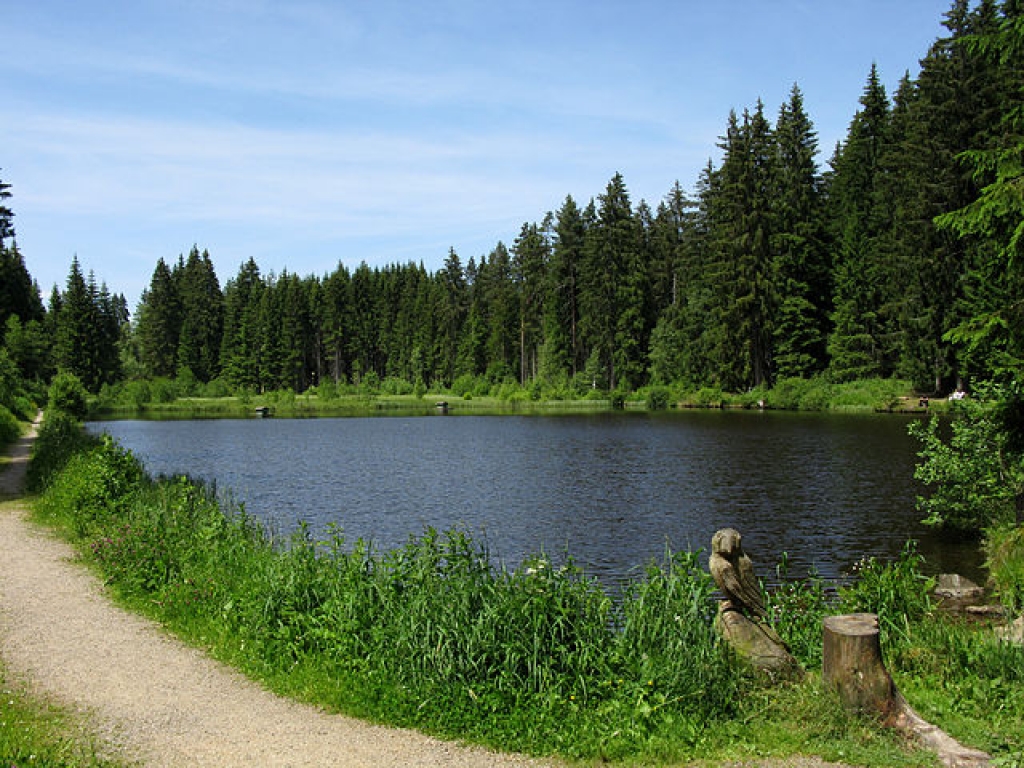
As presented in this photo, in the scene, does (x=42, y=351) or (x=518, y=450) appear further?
(x=42, y=351)

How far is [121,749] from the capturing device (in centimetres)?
601

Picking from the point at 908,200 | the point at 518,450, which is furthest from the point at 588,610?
the point at 908,200

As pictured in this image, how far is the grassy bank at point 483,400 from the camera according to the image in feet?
176

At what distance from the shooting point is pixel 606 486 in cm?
2478

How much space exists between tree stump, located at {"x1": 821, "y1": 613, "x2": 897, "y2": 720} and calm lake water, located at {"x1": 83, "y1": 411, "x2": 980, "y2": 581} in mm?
5495

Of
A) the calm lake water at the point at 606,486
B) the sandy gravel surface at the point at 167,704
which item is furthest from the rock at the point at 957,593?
the sandy gravel surface at the point at 167,704

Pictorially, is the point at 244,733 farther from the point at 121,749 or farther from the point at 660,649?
the point at 660,649

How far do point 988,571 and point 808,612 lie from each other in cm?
712

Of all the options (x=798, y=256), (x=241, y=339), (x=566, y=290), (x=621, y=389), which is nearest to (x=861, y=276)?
(x=798, y=256)

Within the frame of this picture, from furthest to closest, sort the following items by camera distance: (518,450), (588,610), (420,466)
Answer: (518,450) → (420,466) → (588,610)

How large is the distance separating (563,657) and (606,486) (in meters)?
17.8

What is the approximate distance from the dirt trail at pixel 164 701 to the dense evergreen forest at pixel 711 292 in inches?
336

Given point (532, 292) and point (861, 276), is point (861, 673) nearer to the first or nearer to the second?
point (861, 276)

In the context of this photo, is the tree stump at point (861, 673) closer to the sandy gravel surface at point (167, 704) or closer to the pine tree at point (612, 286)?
the sandy gravel surface at point (167, 704)
